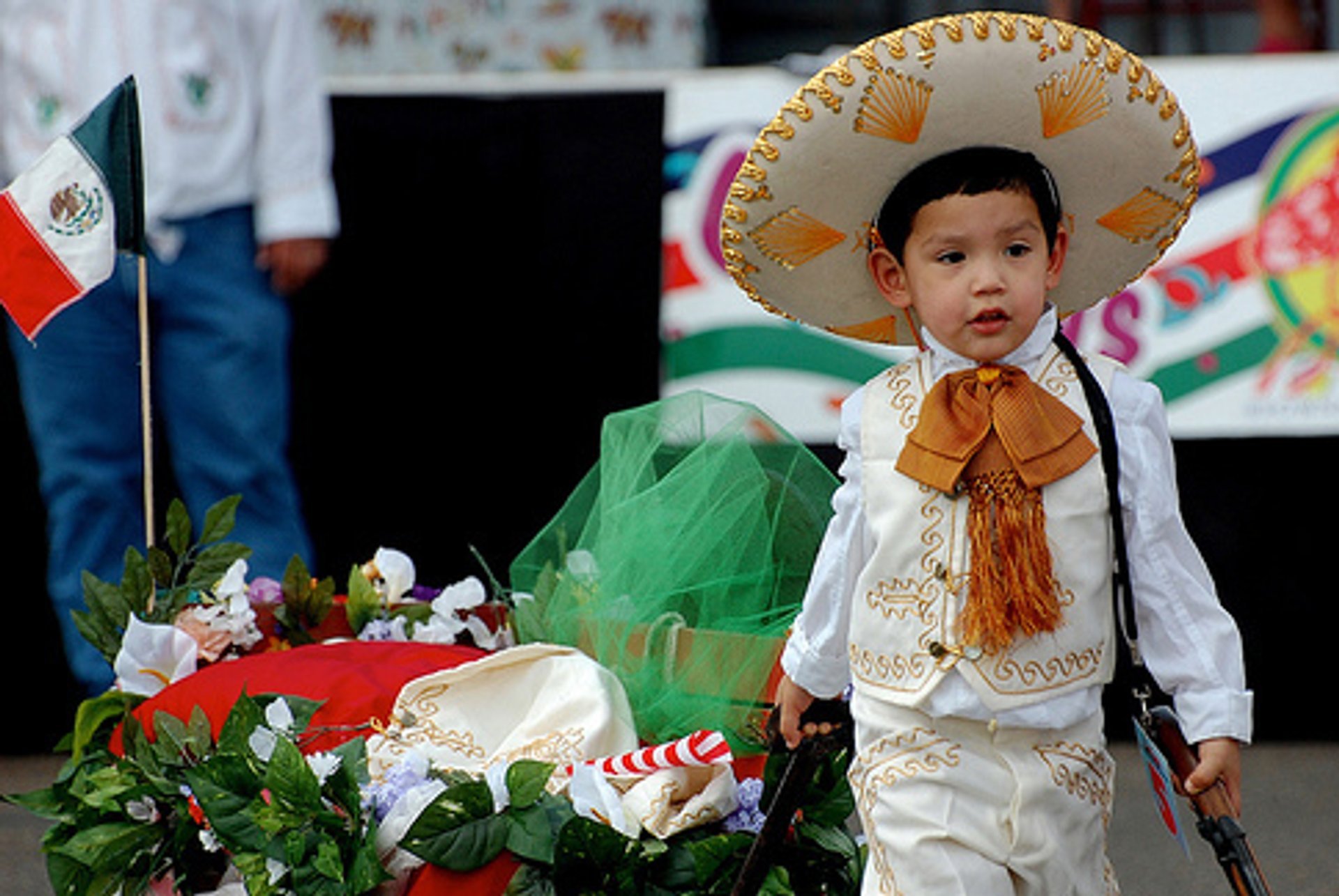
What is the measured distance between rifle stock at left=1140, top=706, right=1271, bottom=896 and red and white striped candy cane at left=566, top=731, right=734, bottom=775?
559 millimetres

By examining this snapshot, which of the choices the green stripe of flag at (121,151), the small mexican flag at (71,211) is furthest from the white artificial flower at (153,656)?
the green stripe of flag at (121,151)

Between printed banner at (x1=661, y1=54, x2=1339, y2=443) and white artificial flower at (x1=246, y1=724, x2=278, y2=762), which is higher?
printed banner at (x1=661, y1=54, x2=1339, y2=443)

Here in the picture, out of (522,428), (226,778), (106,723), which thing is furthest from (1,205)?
(522,428)

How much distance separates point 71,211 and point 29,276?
0.45ft

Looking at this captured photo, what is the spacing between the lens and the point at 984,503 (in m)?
2.40

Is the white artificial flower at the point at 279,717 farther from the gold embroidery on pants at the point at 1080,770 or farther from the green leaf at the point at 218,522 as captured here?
the gold embroidery on pants at the point at 1080,770

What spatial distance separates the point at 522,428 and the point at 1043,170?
269cm

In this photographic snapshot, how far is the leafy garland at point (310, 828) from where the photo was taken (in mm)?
2580

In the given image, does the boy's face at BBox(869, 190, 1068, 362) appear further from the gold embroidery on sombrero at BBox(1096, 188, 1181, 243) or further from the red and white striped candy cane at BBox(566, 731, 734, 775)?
the red and white striped candy cane at BBox(566, 731, 734, 775)

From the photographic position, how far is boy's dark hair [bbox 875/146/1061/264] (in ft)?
8.04

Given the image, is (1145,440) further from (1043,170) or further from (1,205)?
(1,205)

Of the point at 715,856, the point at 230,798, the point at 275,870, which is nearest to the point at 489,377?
the point at 230,798

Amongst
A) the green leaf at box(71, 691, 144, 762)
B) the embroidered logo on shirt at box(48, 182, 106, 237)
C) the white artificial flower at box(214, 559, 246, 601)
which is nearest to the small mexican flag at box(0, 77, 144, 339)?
the embroidered logo on shirt at box(48, 182, 106, 237)

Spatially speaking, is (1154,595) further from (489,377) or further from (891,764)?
(489,377)
